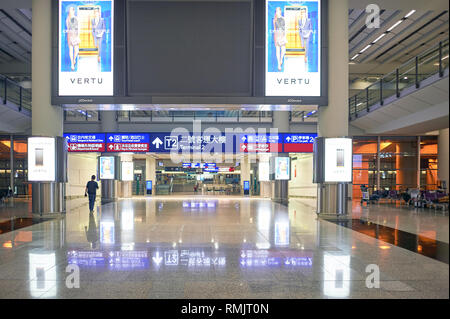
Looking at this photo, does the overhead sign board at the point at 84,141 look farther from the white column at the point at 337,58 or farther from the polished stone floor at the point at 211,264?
the white column at the point at 337,58

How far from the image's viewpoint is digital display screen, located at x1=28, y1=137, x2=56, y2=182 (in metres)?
13.6

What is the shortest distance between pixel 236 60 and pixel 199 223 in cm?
537

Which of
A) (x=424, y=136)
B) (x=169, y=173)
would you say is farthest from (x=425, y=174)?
(x=169, y=173)

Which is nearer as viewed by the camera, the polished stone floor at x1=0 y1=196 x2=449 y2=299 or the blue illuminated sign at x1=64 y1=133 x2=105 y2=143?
the polished stone floor at x1=0 y1=196 x2=449 y2=299

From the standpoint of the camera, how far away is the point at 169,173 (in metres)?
44.7

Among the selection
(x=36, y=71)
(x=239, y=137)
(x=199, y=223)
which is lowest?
(x=199, y=223)

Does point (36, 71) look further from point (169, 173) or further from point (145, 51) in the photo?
point (169, 173)

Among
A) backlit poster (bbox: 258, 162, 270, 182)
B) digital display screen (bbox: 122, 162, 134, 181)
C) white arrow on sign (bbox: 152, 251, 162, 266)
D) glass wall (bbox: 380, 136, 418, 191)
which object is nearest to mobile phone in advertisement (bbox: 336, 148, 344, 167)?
white arrow on sign (bbox: 152, 251, 162, 266)

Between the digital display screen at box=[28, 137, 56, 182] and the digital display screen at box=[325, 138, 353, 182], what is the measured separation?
9582 millimetres

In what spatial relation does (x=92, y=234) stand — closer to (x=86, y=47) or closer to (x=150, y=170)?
(x=86, y=47)

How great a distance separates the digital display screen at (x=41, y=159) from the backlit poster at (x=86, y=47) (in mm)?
1944

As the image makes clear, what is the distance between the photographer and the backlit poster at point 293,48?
488 inches

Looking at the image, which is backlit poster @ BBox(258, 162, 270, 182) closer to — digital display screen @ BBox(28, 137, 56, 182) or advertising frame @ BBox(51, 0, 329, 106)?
advertising frame @ BBox(51, 0, 329, 106)
